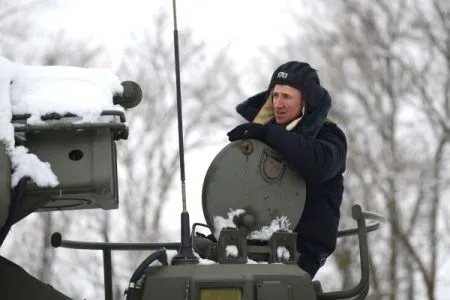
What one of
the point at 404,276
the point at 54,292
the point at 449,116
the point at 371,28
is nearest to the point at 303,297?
the point at 54,292

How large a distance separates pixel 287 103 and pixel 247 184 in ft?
1.93

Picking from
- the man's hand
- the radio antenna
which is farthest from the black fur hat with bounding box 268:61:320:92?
the radio antenna

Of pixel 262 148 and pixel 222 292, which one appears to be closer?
pixel 222 292

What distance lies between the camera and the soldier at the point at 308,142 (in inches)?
145

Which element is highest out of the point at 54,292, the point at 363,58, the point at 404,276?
the point at 363,58

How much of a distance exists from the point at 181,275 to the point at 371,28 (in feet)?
70.8

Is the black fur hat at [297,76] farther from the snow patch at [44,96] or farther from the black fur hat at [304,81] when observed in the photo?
the snow patch at [44,96]

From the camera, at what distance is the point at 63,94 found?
325 cm

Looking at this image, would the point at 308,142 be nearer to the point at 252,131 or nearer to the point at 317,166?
the point at 317,166

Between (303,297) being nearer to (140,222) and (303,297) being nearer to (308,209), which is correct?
(308,209)

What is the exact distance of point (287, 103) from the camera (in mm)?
4066

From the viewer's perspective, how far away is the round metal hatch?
3600 mm

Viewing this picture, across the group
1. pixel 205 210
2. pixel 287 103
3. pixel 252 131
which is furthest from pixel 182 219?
pixel 287 103

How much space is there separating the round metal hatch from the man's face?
44 cm
